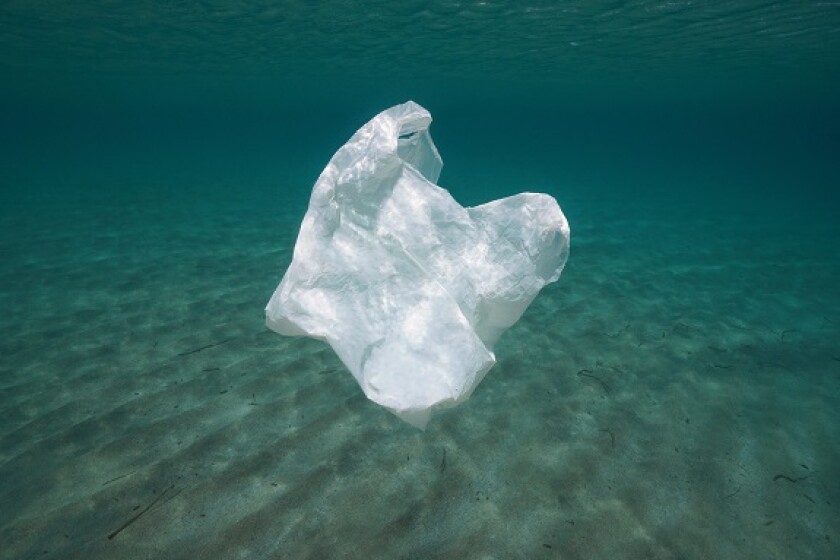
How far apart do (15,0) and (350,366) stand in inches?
747

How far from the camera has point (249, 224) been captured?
11281mm

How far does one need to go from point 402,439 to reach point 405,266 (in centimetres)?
137

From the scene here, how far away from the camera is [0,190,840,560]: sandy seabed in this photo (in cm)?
265

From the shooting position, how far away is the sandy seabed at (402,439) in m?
2.65

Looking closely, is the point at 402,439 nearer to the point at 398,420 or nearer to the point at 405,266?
the point at 398,420

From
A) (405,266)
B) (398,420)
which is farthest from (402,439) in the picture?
(405,266)

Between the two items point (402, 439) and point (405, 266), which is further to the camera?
point (402, 439)

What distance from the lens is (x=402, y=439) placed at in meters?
3.44

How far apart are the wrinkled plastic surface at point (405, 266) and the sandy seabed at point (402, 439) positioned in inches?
29.6

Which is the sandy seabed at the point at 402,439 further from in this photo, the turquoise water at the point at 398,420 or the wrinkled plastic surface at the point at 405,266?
the wrinkled plastic surface at the point at 405,266

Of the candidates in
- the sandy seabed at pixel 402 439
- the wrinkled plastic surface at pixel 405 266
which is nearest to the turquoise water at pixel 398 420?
the sandy seabed at pixel 402 439

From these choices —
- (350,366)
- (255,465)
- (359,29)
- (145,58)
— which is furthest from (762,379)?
(145,58)

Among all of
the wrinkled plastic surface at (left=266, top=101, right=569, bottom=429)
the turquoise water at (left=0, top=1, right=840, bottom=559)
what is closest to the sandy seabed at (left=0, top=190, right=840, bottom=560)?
the turquoise water at (left=0, top=1, right=840, bottom=559)

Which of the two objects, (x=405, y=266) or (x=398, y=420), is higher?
(x=405, y=266)
